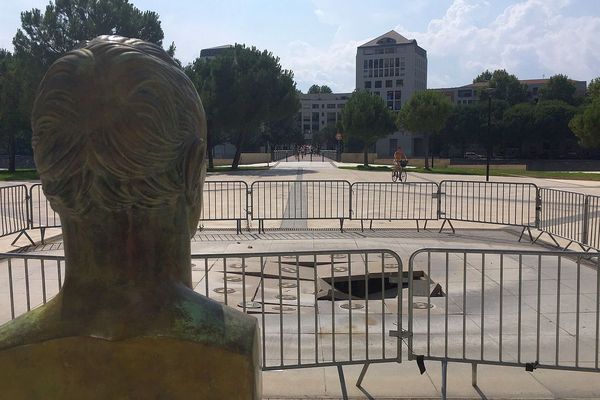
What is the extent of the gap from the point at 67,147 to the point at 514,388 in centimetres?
389

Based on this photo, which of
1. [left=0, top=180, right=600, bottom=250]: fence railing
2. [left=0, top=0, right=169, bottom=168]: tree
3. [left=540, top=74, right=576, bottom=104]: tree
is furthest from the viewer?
[left=540, top=74, right=576, bottom=104]: tree

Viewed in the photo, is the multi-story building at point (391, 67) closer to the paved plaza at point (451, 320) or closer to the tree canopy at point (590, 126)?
the tree canopy at point (590, 126)

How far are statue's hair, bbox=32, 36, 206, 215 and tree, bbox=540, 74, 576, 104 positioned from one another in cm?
9189

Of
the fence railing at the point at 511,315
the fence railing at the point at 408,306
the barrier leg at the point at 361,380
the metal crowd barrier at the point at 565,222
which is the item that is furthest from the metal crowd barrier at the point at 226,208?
the barrier leg at the point at 361,380

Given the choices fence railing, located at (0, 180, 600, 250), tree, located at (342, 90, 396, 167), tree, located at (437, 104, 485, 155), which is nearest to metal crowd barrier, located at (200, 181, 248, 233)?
fence railing, located at (0, 180, 600, 250)

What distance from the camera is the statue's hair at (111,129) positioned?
1490 millimetres

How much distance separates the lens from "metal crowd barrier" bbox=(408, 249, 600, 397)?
428 cm

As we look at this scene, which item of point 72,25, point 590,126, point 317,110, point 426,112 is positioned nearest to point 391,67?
point 317,110

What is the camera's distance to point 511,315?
6062mm

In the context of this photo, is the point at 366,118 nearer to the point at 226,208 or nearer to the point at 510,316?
the point at 226,208

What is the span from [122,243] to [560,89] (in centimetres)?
9284

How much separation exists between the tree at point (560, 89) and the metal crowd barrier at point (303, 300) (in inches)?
3365

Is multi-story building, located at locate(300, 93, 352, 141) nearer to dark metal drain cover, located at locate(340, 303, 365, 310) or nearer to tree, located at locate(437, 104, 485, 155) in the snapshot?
tree, located at locate(437, 104, 485, 155)

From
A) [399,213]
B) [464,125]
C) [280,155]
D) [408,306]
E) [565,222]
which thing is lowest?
[399,213]
